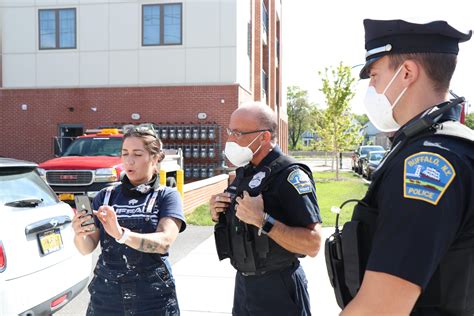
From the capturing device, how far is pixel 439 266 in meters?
1.29

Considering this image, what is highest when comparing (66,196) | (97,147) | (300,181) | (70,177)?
(97,147)

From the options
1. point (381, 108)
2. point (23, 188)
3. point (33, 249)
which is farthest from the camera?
point (23, 188)

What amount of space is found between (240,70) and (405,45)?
17672 mm

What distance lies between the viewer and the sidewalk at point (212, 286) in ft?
15.9

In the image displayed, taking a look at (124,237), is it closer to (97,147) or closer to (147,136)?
(147,136)

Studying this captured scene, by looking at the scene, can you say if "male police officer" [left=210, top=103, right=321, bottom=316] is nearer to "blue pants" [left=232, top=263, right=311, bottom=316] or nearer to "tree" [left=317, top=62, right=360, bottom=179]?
"blue pants" [left=232, top=263, right=311, bottom=316]

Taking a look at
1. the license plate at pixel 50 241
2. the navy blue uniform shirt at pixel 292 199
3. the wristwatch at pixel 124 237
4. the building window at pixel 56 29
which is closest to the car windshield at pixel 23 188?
the license plate at pixel 50 241

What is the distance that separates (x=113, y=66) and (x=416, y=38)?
18.5m

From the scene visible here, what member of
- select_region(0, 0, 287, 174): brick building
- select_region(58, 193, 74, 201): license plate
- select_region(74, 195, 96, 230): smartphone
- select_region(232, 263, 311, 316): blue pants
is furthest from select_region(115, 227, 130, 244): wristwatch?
select_region(0, 0, 287, 174): brick building

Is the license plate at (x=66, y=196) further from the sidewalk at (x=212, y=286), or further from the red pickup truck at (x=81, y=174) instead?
the sidewalk at (x=212, y=286)

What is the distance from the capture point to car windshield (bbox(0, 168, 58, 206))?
351cm

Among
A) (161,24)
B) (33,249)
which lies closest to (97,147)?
(33,249)

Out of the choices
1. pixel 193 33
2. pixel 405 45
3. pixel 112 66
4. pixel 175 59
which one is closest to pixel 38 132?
pixel 112 66

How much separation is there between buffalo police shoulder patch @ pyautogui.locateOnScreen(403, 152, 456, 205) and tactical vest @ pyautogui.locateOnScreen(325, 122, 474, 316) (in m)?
0.11
